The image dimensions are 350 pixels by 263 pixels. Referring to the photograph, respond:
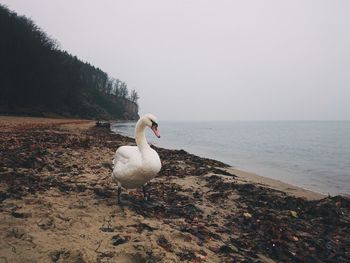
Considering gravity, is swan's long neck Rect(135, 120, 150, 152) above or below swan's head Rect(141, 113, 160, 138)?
below

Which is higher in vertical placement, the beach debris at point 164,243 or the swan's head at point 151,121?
the swan's head at point 151,121

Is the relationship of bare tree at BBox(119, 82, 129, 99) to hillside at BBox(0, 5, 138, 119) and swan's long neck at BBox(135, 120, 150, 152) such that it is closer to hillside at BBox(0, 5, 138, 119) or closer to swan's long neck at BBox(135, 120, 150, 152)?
hillside at BBox(0, 5, 138, 119)

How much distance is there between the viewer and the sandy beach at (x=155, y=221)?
378cm

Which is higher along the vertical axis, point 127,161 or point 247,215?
point 127,161

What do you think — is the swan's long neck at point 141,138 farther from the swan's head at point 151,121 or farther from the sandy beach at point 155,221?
the sandy beach at point 155,221

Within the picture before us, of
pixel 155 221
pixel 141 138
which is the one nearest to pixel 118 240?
pixel 155 221

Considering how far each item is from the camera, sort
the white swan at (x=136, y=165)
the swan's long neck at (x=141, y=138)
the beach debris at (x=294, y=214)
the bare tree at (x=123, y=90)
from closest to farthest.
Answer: the white swan at (x=136, y=165)
the swan's long neck at (x=141, y=138)
the beach debris at (x=294, y=214)
the bare tree at (x=123, y=90)

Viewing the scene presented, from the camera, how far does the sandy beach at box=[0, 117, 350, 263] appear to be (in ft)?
12.4

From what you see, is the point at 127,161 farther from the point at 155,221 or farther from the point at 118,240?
the point at 118,240

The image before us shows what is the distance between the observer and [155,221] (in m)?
5.00

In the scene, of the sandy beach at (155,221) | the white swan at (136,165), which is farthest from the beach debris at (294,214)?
the white swan at (136,165)

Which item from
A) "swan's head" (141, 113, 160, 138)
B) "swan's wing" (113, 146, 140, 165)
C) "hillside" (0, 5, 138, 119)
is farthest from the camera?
"hillside" (0, 5, 138, 119)

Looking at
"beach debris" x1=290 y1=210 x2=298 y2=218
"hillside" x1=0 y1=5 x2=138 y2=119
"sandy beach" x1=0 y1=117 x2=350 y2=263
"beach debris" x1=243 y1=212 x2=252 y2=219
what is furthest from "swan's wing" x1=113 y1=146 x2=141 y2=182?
"hillside" x1=0 y1=5 x2=138 y2=119

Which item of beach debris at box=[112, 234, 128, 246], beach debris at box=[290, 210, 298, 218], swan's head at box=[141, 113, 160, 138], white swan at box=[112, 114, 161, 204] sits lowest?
beach debris at box=[290, 210, 298, 218]
